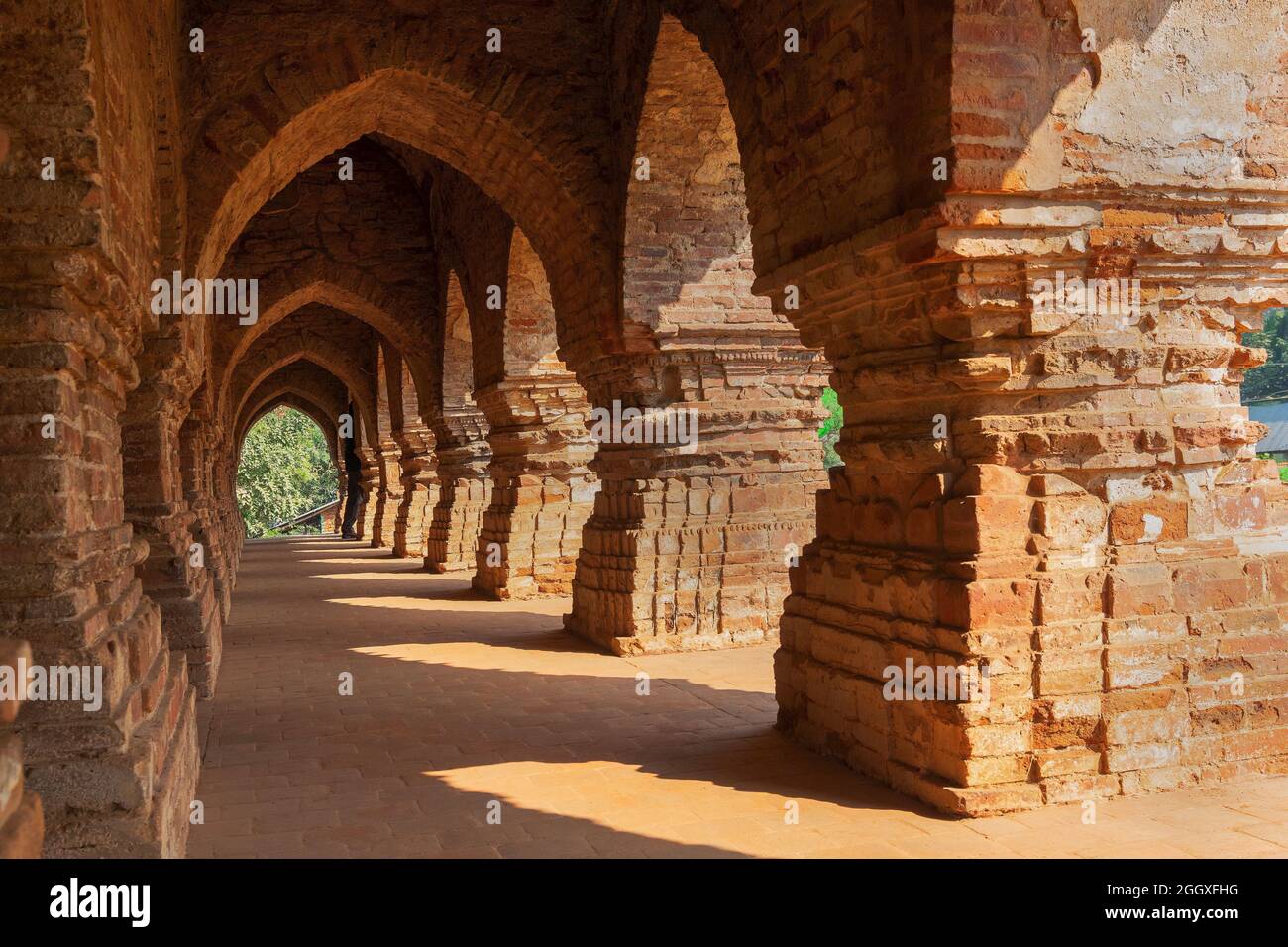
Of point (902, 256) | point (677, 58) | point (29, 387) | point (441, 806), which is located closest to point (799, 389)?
point (677, 58)

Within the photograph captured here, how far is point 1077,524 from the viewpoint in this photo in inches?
155

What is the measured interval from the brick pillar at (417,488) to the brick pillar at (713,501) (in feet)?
33.7

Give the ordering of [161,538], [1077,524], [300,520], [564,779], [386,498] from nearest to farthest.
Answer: [1077,524]
[564,779]
[161,538]
[386,498]
[300,520]

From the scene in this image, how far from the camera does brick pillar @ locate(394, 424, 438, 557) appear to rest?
1770cm

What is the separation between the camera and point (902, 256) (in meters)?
3.99

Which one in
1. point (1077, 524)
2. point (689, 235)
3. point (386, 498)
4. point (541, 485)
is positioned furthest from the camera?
point (386, 498)

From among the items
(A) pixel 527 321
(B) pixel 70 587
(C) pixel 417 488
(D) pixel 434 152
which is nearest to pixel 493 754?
(B) pixel 70 587

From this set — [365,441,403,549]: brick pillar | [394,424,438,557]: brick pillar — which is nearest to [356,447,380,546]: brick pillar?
[365,441,403,549]: brick pillar

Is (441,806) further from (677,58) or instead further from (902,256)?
(677,58)

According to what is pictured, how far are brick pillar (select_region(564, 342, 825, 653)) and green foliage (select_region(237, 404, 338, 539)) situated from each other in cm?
3492

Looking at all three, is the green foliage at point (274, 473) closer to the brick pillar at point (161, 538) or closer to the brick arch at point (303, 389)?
the brick arch at point (303, 389)

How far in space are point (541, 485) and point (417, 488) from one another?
747cm

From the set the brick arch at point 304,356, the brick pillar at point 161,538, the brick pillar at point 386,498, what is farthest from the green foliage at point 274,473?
the brick pillar at point 161,538

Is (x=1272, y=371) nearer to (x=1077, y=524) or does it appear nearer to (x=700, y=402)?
(x=700, y=402)
